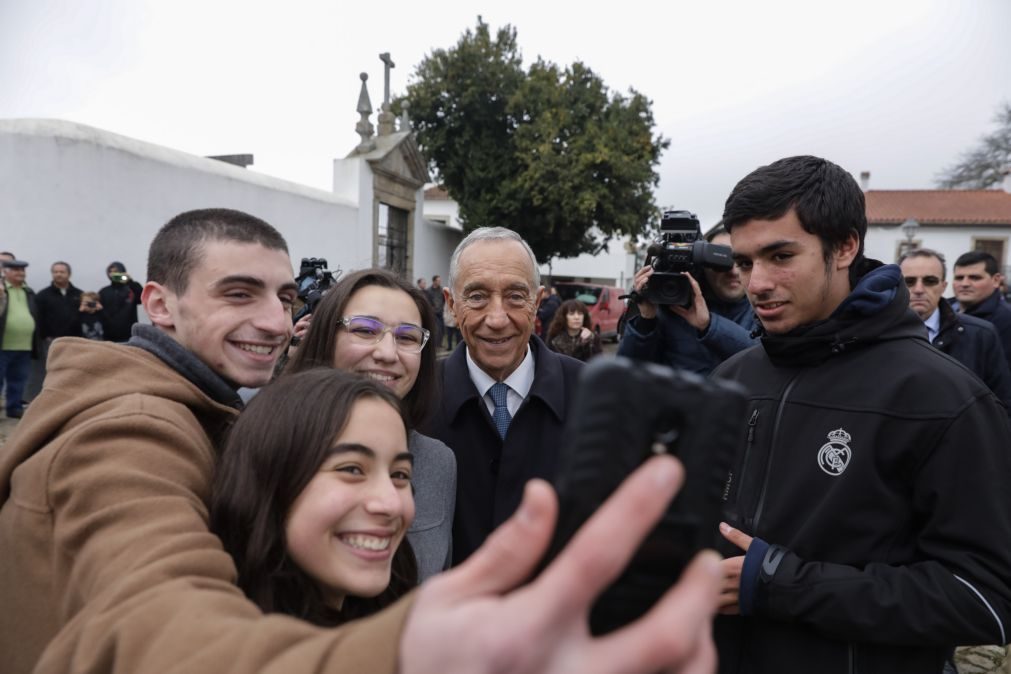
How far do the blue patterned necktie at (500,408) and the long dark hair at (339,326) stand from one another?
263mm

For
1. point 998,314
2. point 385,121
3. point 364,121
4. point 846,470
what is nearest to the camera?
point 846,470

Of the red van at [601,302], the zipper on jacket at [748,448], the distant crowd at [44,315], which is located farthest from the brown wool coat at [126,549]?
the red van at [601,302]

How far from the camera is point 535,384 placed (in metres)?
2.22

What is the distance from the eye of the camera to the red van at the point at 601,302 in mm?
17594

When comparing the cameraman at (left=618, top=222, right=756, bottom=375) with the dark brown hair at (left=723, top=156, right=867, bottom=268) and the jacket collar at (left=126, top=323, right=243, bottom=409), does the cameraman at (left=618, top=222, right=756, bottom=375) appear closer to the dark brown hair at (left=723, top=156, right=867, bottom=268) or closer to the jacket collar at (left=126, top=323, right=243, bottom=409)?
the dark brown hair at (left=723, top=156, right=867, bottom=268)

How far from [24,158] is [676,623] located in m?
8.71

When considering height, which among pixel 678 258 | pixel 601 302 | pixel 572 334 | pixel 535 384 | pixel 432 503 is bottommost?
pixel 432 503

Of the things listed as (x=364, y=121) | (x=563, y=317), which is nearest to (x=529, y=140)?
(x=364, y=121)

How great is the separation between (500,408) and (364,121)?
41.5ft

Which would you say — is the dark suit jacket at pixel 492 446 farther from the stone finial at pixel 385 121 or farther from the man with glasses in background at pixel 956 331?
the stone finial at pixel 385 121

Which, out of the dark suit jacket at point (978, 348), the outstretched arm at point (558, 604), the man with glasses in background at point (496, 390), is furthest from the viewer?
the dark suit jacket at point (978, 348)

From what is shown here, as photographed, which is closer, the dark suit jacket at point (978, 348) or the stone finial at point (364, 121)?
the dark suit jacket at point (978, 348)

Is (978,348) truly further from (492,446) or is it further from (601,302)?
(601,302)

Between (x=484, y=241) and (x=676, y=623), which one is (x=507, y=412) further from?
(x=676, y=623)
